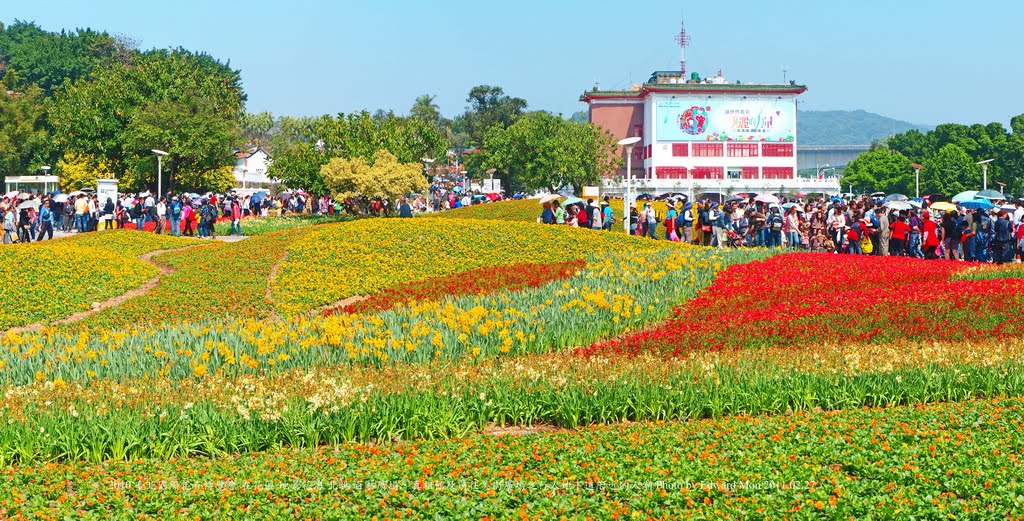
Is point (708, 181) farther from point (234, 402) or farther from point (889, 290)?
point (234, 402)

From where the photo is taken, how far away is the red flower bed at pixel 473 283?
17.4 metres

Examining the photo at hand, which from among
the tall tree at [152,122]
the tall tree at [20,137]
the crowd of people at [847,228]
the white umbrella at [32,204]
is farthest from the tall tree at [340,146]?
the tall tree at [20,137]

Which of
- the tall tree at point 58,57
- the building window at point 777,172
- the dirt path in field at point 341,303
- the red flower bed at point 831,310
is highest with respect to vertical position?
the tall tree at point 58,57

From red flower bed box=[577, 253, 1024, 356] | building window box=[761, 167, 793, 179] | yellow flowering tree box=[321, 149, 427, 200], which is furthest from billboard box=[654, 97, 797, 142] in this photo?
red flower bed box=[577, 253, 1024, 356]

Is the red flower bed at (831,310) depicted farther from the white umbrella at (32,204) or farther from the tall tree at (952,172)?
the tall tree at (952,172)

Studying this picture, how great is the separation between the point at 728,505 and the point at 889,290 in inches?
391

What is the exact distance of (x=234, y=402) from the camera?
8953 millimetres

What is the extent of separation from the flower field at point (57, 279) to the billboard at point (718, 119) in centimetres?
9440

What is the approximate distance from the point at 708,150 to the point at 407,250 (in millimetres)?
94738

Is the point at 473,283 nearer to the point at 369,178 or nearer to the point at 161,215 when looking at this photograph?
the point at 161,215

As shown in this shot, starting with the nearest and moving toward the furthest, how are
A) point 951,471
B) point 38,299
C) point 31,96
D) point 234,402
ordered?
1. point 951,471
2. point 234,402
3. point 38,299
4. point 31,96

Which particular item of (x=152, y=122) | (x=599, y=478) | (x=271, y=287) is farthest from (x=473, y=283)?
(x=152, y=122)

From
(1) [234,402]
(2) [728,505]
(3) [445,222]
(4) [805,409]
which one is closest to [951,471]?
(2) [728,505]

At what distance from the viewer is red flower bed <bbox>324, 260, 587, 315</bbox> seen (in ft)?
57.0
